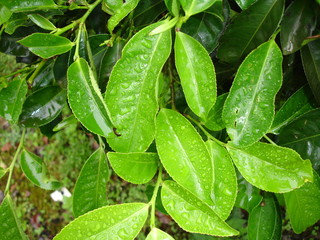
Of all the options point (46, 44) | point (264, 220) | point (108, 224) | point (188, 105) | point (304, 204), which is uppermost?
point (46, 44)

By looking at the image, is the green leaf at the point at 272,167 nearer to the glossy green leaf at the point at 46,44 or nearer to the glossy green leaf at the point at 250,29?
the glossy green leaf at the point at 250,29

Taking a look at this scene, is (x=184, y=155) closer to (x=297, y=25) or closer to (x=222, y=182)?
(x=222, y=182)

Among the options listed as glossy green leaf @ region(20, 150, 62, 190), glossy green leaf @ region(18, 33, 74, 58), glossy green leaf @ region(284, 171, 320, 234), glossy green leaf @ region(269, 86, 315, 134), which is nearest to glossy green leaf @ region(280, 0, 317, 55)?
glossy green leaf @ region(269, 86, 315, 134)

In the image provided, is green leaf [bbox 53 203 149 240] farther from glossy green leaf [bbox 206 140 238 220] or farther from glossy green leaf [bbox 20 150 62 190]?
glossy green leaf [bbox 20 150 62 190]

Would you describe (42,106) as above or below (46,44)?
below

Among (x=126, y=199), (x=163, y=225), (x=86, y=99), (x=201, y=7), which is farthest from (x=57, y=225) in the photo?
(x=201, y=7)

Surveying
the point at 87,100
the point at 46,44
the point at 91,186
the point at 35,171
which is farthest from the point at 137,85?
the point at 35,171

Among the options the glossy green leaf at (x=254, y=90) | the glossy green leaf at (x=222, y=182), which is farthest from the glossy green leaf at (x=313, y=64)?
the glossy green leaf at (x=222, y=182)
